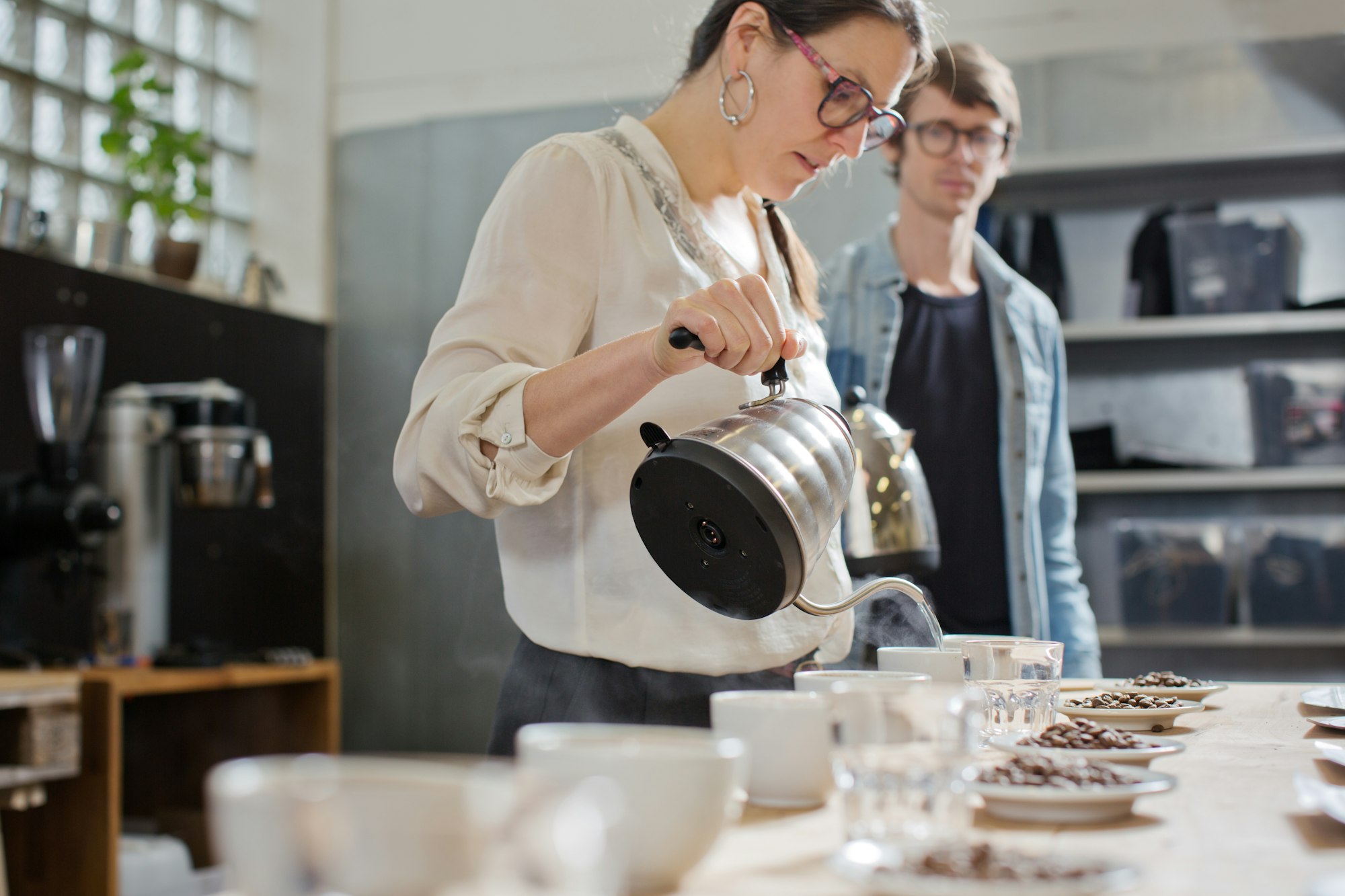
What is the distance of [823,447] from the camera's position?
940 mm

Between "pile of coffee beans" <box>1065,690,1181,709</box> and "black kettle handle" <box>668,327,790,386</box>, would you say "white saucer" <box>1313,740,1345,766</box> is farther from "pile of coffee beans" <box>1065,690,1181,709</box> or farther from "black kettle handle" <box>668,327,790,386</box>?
"black kettle handle" <box>668,327,790,386</box>

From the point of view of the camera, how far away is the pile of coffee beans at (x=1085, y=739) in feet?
2.45

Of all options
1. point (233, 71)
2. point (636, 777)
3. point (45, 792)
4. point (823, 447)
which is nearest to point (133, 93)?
point (233, 71)

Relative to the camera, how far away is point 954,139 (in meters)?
2.13

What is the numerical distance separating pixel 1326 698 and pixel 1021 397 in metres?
1.11

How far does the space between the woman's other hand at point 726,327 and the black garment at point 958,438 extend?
1.13 meters

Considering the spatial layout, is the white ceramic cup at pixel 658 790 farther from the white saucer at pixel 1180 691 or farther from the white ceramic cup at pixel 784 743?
the white saucer at pixel 1180 691

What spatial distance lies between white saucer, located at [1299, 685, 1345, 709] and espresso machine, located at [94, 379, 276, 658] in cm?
213

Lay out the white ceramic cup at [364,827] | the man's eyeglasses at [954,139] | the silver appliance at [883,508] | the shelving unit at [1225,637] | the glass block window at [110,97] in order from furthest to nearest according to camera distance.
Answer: the glass block window at [110,97] → the shelving unit at [1225,637] → the man's eyeglasses at [954,139] → the silver appliance at [883,508] → the white ceramic cup at [364,827]

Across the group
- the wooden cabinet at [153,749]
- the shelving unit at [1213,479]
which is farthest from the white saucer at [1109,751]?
the shelving unit at [1213,479]

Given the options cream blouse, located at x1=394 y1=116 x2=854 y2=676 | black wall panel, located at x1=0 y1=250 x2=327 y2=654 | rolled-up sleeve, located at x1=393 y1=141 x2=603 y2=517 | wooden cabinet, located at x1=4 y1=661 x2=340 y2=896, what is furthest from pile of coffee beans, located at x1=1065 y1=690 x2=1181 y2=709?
black wall panel, located at x1=0 y1=250 x2=327 y2=654

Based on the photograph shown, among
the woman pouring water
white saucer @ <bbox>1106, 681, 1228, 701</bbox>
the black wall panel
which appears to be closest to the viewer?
the woman pouring water

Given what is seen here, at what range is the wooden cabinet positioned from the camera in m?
2.21

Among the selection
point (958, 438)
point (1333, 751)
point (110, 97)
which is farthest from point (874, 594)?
point (110, 97)
